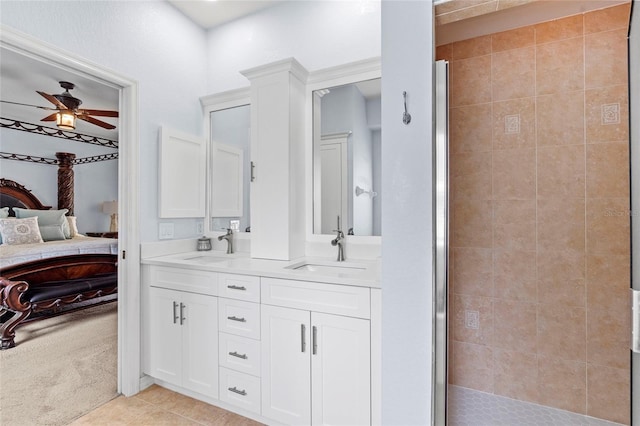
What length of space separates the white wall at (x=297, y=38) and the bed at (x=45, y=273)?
158cm

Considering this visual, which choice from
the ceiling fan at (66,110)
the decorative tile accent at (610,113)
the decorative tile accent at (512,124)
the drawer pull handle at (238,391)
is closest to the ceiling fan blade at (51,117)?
the ceiling fan at (66,110)

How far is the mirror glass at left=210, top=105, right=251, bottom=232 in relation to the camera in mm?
2486

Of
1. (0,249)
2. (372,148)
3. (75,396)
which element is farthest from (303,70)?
(75,396)

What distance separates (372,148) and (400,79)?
788 millimetres

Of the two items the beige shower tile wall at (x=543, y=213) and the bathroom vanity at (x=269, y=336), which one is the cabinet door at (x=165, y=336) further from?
the beige shower tile wall at (x=543, y=213)

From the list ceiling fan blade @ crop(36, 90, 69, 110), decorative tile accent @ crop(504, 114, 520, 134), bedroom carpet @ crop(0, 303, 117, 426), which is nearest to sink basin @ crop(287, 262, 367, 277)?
decorative tile accent @ crop(504, 114, 520, 134)

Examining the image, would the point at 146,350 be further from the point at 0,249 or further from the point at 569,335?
the point at 569,335

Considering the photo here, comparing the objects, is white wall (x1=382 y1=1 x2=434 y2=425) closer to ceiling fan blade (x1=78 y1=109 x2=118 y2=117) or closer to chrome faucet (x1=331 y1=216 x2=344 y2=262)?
chrome faucet (x1=331 y1=216 x2=344 y2=262)

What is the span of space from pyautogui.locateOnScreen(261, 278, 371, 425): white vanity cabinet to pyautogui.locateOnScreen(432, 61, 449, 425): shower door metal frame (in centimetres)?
36

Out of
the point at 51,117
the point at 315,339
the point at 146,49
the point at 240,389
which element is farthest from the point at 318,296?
the point at 146,49

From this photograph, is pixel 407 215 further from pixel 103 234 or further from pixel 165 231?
pixel 103 234

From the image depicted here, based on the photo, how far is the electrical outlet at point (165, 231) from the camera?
2.27 metres

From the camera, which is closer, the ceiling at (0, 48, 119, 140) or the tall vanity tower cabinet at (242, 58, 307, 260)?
the ceiling at (0, 48, 119, 140)

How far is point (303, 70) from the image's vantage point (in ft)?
7.14
